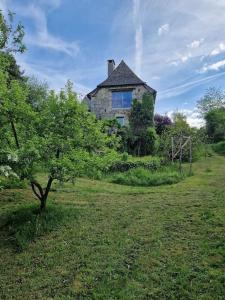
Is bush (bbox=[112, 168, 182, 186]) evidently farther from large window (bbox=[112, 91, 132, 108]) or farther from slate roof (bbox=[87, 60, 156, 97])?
slate roof (bbox=[87, 60, 156, 97])

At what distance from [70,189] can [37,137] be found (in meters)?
4.51

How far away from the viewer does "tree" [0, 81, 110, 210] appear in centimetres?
807

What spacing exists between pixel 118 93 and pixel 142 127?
14.4 ft

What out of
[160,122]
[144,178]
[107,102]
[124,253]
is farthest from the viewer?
[160,122]

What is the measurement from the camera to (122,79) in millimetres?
30125

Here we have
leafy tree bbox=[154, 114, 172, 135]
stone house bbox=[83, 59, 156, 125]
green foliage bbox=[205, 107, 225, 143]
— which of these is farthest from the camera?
green foliage bbox=[205, 107, 225, 143]

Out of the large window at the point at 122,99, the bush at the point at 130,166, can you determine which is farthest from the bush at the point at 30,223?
the large window at the point at 122,99

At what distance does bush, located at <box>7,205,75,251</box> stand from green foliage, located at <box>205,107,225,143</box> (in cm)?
2516

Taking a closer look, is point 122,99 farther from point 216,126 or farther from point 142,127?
point 216,126

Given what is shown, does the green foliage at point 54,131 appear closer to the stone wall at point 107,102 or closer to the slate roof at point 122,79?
the stone wall at point 107,102

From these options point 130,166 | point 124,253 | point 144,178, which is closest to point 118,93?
point 130,166

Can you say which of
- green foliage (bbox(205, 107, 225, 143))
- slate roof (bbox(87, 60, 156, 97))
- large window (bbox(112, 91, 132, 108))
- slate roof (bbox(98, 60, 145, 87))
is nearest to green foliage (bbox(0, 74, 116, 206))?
large window (bbox(112, 91, 132, 108))

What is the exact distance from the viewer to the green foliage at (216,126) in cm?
3269

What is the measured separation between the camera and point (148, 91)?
2909 cm
